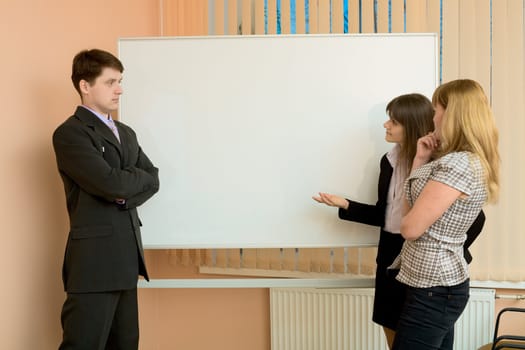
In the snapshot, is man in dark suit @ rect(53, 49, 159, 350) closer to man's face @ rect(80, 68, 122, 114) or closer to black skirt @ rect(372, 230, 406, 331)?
man's face @ rect(80, 68, 122, 114)

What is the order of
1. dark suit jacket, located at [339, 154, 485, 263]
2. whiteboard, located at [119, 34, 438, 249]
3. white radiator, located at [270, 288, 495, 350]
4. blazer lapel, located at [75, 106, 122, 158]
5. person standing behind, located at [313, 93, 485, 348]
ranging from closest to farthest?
blazer lapel, located at [75, 106, 122, 158] → person standing behind, located at [313, 93, 485, 348] → dark suit jacket, located at [339, 154, 485, 263] → whiteboard, located at [119, 34, 438, 249] → white radiator, located at [270, 288, 495, 350]

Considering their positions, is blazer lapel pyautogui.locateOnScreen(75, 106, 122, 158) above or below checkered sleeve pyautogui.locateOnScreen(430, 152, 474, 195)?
above

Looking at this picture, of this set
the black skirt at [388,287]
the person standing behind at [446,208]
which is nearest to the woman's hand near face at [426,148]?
the person standing behind at [446,208]

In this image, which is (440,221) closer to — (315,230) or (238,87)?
(315,230)

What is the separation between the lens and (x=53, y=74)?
90.5 inches

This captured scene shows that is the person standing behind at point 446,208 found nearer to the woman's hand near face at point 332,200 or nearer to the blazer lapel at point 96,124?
the woman's hand near face at point 332,200

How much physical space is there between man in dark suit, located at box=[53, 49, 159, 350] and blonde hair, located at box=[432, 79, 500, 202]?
112 cm

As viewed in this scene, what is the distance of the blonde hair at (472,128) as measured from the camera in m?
1.67

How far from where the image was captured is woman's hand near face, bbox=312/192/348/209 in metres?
2.33

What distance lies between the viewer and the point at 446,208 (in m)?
1.66

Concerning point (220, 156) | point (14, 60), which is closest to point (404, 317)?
point (220, 156)

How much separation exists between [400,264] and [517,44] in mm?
1478

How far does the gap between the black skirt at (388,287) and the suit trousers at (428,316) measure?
37 cm

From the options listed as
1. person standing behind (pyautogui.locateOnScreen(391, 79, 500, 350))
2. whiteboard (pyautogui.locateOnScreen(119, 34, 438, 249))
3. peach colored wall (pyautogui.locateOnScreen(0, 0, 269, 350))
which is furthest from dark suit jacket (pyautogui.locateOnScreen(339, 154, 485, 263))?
peach colored wall (pyautogui.locateOnScreen(0, 0, 269, 350))
